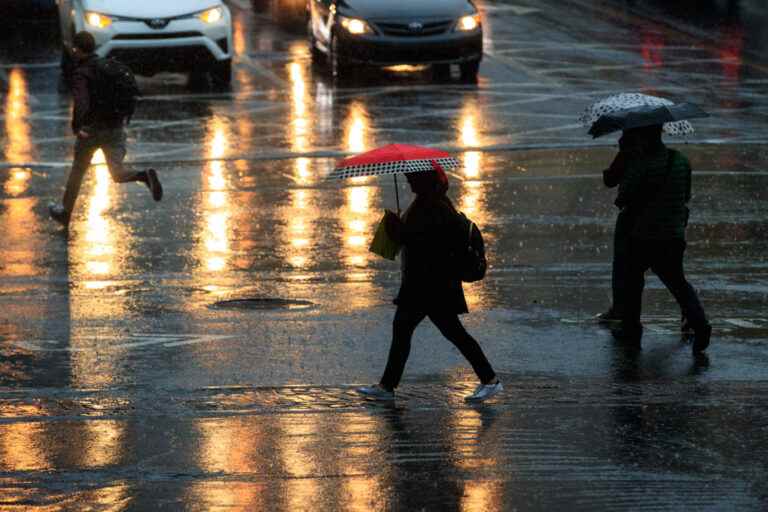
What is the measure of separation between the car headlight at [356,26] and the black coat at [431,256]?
48.3 feet

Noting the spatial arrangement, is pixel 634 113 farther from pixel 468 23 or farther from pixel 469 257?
pixel 468 23

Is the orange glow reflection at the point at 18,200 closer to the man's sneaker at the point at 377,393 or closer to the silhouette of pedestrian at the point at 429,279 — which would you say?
the man's sneaker at the point at 377,393

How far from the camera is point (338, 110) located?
21.1m

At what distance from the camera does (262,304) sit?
11484 millimetres

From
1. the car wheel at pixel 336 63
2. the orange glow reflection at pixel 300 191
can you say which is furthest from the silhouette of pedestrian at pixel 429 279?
the car wheel at pixel 336 63

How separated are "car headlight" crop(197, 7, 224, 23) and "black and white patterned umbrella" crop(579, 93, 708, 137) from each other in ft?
43.8

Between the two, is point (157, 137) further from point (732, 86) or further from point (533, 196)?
point (732, 86)

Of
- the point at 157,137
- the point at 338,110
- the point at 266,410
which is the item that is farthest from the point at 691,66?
the point at 266,410

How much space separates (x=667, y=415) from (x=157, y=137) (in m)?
11.5

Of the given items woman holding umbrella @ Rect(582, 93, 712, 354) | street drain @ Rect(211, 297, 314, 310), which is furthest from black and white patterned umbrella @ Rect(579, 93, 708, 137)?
street drain @ Rect(211, 297, 314, 310)

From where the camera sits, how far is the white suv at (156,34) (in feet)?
74.4

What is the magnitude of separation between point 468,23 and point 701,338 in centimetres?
1387

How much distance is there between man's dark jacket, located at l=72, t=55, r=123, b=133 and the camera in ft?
45.6

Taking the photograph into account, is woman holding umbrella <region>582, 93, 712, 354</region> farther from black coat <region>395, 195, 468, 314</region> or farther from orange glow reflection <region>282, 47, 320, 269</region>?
orange glow reflection <region>282, 47, 320, 269</region>
